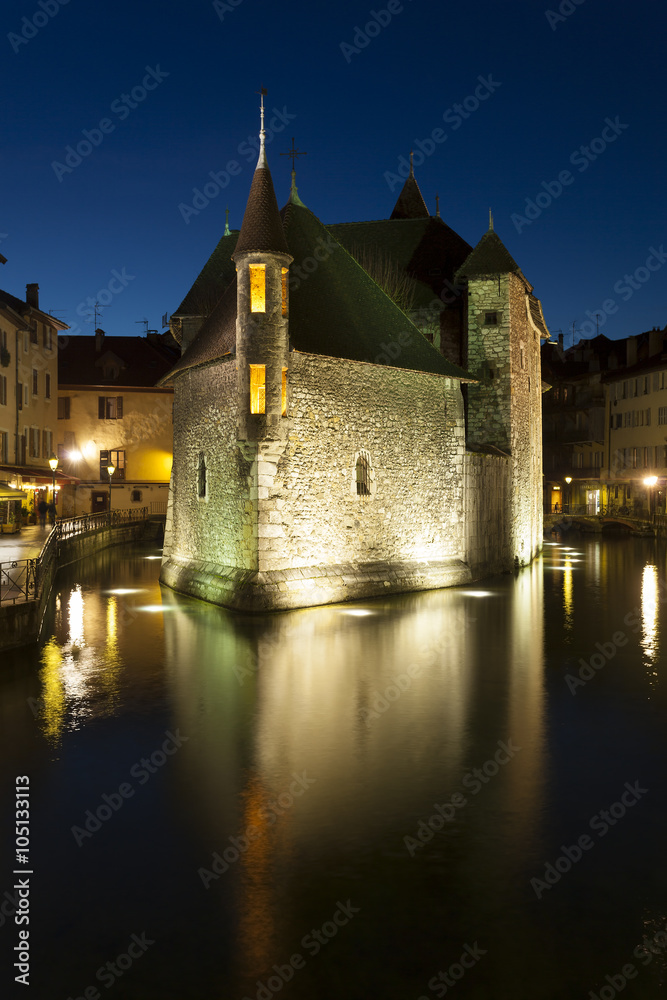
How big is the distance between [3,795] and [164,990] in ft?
10.5

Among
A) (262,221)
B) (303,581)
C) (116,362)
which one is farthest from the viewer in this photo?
(116,362)

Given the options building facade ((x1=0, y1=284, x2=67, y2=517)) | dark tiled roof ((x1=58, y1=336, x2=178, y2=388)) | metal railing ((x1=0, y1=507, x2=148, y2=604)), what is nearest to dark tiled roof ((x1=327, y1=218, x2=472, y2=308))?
metal railing ((x1=0, y1=507, x2=148, y2=604))

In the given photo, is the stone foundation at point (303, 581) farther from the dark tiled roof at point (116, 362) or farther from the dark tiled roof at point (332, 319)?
the dark tiled roof at point (116, 362)

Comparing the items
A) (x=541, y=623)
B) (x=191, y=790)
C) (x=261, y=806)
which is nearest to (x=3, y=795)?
(x=191, y=790)

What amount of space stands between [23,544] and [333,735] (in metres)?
16.8

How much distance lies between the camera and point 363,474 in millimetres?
20469

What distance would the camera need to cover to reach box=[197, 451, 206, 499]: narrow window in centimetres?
2148

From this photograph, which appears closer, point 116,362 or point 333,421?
point 333,421

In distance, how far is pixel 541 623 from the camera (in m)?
16.6

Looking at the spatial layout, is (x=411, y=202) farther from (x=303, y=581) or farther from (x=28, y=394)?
(x=303, y=581)

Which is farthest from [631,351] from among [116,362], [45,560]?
[45,560]

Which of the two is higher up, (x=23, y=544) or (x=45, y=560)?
(x=23, y=544)

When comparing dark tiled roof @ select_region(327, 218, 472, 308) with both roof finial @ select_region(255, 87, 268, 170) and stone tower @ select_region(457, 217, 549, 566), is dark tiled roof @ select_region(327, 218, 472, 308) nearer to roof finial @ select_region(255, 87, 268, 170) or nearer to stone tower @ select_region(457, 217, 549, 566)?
stone tower @ select_region(457, 217, 549, 566)

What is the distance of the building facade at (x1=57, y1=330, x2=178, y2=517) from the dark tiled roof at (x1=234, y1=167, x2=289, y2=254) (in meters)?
30.5
